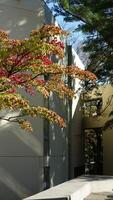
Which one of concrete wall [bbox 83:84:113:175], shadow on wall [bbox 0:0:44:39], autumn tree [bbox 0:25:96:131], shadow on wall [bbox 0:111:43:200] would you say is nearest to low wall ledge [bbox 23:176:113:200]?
autumn tree [bbox 0:25:96:131]

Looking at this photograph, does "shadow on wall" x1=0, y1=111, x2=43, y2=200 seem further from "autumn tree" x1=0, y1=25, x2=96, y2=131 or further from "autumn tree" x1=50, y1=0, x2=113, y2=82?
"autumn tree" x1=0, y1=25, x2=96, y2=131

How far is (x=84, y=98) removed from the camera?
77.4 ft

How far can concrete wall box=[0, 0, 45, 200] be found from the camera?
1509cm

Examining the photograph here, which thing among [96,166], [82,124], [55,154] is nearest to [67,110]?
[55,154]

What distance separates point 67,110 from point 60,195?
1024cm

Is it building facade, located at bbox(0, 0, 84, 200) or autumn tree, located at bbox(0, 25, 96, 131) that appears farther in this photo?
building facade, located at bbox(0, 0, 84, 200)

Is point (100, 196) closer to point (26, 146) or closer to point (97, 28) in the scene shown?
point (26, 146)

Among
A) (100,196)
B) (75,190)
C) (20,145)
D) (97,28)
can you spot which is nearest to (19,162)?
(20,145)

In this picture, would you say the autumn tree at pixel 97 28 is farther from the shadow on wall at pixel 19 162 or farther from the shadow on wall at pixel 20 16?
the shadow on wall at pixel 19 162

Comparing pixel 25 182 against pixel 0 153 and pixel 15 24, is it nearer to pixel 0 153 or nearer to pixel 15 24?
pixel 0 153

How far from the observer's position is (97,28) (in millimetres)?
18375

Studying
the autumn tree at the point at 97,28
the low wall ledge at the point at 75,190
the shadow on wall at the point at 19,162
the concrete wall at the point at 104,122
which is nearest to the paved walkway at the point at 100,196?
the low wall ledge at the point at 75,190

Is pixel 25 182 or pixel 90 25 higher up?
pixel 90 25

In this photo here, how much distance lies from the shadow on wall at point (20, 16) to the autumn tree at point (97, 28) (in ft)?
8.93
